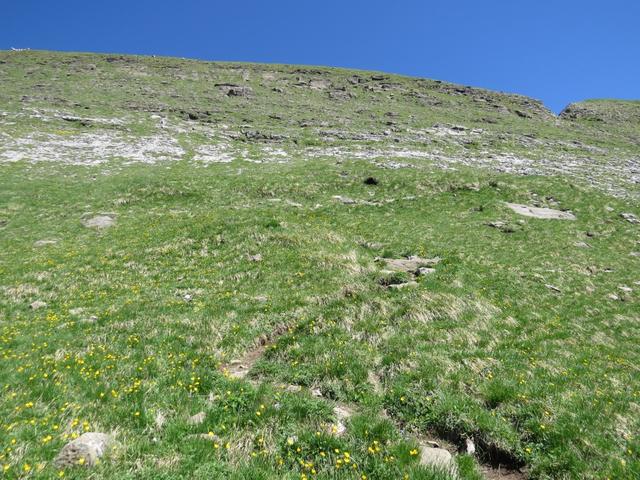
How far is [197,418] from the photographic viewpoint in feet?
24.2

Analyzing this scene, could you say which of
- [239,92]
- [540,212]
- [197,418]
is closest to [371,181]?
[540,212]

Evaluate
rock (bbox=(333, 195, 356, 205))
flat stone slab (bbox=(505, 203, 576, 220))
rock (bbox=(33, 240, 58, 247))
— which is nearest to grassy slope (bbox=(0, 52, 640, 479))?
rock (bbox=(33, 240, 58, 247))

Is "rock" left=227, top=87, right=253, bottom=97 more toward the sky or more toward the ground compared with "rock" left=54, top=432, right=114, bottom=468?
more toward the sky

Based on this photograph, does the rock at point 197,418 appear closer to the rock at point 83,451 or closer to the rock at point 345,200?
the rock at point 83,451

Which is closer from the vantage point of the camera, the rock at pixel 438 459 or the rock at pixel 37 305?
the rock at pixel 438 459

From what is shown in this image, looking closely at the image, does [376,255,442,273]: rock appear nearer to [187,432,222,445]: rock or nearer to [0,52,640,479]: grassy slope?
[0,52,640,479]: grassy slope

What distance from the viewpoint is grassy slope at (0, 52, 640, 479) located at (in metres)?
6.90

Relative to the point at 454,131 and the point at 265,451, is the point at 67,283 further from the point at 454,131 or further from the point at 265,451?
the point at 454,131

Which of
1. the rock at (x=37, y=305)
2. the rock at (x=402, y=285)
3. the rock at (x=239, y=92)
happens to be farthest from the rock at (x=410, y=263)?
the rock at (x=239, y=92)

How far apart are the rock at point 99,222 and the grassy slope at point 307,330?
0.93 meters

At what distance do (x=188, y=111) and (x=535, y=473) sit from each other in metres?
68.2

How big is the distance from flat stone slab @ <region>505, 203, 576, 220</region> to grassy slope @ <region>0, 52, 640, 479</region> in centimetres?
137

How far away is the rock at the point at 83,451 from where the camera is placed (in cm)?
565

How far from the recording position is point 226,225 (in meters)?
22.2
